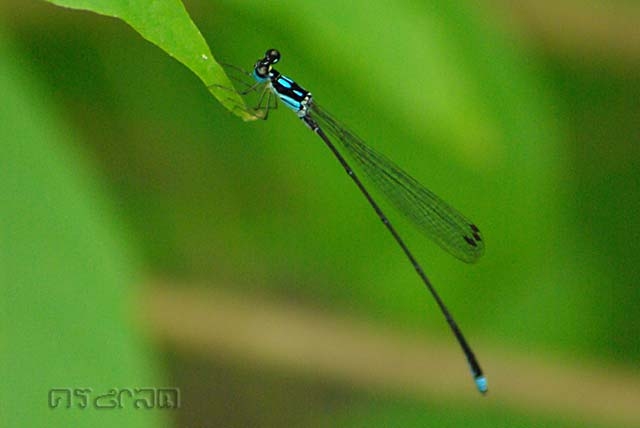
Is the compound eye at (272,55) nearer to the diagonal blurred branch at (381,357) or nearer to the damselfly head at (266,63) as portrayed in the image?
the damselfly head at (266,63)

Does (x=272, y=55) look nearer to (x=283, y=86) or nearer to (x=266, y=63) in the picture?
(x=266, y=63)

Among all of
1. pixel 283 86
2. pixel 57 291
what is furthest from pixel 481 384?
pixel 57 291

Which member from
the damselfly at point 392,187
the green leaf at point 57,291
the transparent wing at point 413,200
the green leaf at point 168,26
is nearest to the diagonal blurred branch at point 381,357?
the damselfly at point 392,187

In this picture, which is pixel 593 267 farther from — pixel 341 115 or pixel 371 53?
pixel 371 53

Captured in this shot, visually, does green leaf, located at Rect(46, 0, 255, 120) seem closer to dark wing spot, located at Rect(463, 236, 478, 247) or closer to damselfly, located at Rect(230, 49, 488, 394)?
damselfly, located at Rect(230, 49, 488, 394)

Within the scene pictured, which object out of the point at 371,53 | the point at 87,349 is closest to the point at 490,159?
the point at 371,53
